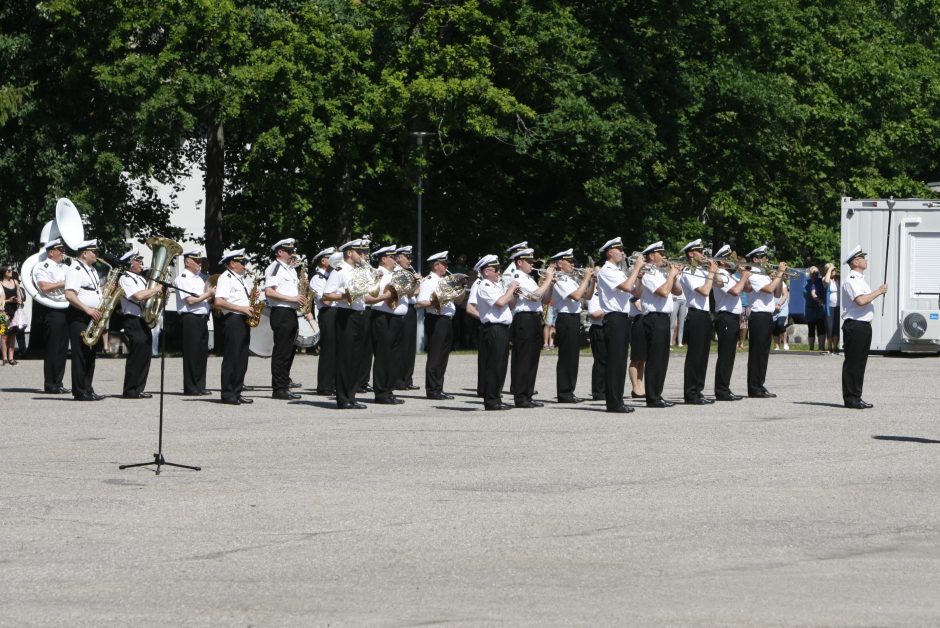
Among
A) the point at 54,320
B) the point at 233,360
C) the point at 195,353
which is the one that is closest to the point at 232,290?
the point at 233,360

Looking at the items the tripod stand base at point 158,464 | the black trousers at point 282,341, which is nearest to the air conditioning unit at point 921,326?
the black trousers at point 282,341

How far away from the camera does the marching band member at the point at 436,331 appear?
70.4 ft

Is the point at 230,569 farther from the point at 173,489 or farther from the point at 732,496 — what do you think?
the point at 732,496

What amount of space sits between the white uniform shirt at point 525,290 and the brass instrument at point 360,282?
162cm

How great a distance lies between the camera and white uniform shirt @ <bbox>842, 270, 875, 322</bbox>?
63.4 ft

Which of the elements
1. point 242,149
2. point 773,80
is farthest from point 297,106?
point 773,80

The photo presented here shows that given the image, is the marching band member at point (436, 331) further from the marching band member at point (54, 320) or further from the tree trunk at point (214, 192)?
the tree trunk at point (214, 192)

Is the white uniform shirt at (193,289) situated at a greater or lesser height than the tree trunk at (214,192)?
lesser

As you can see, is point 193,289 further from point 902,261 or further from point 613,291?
point 902,261

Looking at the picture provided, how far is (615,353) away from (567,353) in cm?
212

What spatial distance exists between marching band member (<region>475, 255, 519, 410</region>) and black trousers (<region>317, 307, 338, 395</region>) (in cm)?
191

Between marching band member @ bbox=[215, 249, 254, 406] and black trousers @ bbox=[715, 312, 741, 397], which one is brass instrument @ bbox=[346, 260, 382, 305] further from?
black trousers @ bbox=[715, 312, 741, 397]

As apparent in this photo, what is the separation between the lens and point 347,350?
19.1 meters

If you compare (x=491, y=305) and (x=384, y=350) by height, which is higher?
(x=491, y=305)
